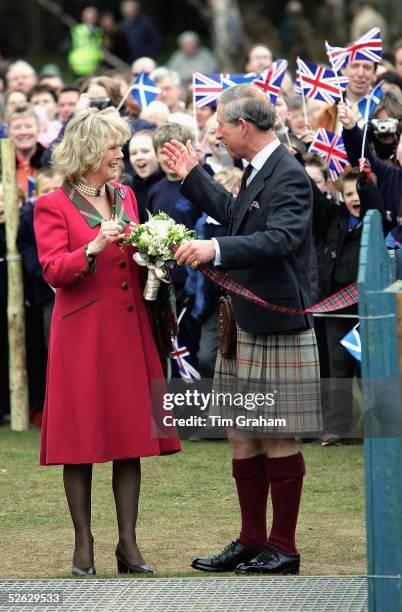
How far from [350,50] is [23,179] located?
11.0 feet

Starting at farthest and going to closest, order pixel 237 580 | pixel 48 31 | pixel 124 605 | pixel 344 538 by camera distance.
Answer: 1. pixel 48 31
2. pixel 344 538
3. pixel 237 580
4. pixel 124 605

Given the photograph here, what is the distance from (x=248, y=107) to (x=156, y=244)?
0.76 meters

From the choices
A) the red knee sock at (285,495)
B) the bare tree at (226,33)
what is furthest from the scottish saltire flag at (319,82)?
the bare tree at (226,33)

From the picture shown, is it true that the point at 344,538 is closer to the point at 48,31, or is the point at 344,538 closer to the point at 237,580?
the point at 237,580

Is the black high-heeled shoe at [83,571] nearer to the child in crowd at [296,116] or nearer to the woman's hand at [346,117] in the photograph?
the woman's hand at [346,117]

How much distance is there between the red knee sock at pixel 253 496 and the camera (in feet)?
21.1

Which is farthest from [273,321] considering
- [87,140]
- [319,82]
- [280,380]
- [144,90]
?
[144,90]

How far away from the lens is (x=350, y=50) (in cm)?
1014

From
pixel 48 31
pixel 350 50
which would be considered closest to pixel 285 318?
pixel 350 50

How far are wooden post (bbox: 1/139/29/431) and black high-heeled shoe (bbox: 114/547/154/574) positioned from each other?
4.28 metres

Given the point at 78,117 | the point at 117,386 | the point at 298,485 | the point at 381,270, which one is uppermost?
the point at 78,117

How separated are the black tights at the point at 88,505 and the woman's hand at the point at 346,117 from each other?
359cm

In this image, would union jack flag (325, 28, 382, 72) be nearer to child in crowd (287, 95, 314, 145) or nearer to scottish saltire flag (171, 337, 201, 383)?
child in crowd (287, 95, 314, 145)

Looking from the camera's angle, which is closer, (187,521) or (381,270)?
(381,270)
